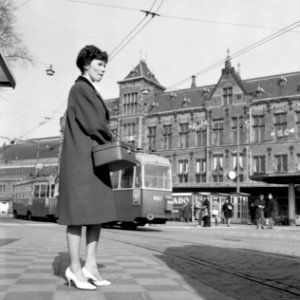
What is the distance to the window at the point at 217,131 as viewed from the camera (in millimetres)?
49125

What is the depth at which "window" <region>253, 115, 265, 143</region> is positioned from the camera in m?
46.2

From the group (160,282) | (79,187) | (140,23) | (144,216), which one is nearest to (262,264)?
(160,282)

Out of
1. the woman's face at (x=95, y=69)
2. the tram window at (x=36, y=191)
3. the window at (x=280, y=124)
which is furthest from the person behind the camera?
the window at (x=280, y=124)

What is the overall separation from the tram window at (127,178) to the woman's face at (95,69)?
1500cm

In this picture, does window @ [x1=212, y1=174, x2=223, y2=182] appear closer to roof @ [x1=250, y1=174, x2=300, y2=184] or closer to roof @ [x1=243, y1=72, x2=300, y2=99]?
roof @ [x1=243, y1=72, x2=300, y2=99]

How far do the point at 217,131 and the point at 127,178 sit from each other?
31.1 m

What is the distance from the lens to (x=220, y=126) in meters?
49.2

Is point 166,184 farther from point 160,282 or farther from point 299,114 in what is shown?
point 299,114

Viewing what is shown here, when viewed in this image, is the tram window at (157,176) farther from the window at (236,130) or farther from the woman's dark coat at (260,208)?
the window at (236,130)

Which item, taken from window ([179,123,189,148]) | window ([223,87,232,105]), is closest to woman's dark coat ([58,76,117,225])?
window ([223,87,232,105])

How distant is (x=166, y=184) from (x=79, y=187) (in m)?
16.1

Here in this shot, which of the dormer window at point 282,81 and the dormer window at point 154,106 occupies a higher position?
the dormer window at point 282,81

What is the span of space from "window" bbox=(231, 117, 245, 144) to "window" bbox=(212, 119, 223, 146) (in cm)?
139

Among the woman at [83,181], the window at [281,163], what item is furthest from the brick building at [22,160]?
the woman at [83,181]
